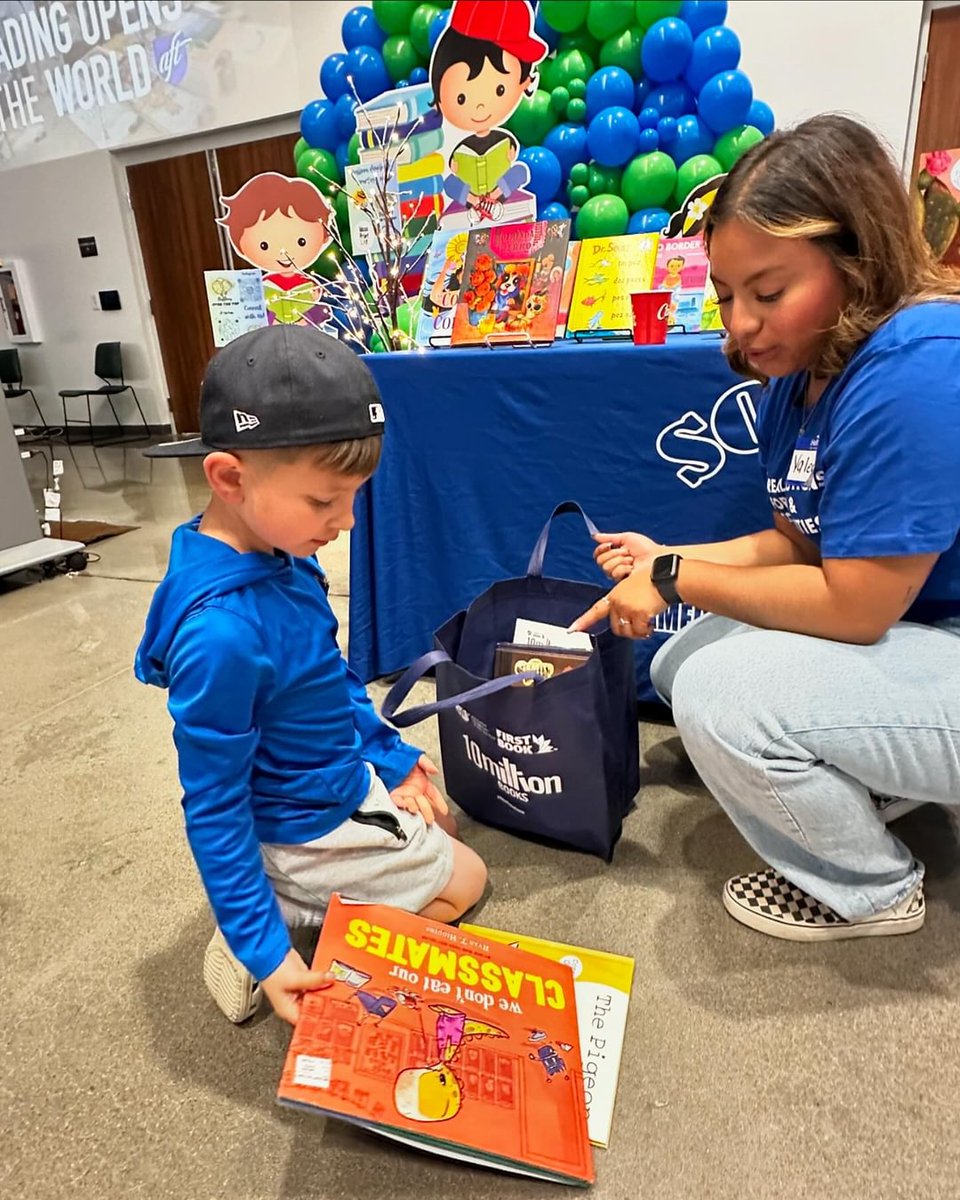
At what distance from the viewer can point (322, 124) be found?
223 centimetres

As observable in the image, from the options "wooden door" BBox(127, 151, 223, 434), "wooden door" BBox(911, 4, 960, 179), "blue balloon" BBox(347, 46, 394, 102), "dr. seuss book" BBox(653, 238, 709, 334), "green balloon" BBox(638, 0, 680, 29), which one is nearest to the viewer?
"dr. seuss book" BBox(653, 238, 709, 334)

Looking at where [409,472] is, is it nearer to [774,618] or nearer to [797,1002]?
[774,618]

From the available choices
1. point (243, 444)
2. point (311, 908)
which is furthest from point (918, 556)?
point (311, 908)

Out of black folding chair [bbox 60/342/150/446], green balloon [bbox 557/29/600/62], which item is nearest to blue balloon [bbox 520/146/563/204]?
green balloon [bbox 557/29/600/62]

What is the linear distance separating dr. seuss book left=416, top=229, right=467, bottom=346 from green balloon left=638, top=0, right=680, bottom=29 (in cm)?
60

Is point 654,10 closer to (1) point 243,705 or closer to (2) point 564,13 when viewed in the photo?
(2) point 564,13

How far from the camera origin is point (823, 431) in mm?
995

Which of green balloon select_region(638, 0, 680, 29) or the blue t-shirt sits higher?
green balloon select_region(638, 0, 680, 29)

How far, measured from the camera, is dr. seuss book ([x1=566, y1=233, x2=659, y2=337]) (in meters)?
1.61

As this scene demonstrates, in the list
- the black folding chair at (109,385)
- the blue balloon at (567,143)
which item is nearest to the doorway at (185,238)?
the black folding chair at (109,385)

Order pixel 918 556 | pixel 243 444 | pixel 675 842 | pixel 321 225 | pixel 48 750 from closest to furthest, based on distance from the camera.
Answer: pixel 243 444 < pixel 918 556 < pixel 675 842 < pixel 48 750 < pixel 321 225

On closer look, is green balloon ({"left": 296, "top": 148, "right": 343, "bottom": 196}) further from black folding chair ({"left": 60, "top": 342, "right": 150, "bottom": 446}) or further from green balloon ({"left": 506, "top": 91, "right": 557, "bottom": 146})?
black folding chair ({"left": 60, "top": 342, "right": 150, "bottom": 446})

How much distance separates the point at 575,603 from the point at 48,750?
1194mm

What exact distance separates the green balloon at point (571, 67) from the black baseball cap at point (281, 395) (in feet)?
4.96
